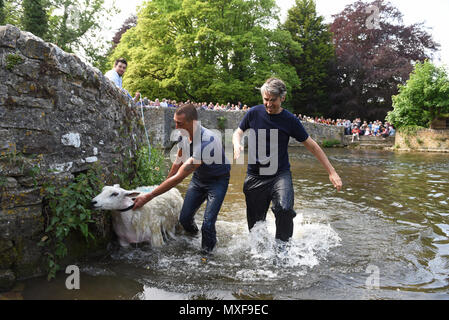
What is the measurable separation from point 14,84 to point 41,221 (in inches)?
61.5

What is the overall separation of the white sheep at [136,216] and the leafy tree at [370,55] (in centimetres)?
3861

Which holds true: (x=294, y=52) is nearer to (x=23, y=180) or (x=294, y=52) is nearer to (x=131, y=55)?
(x=131, y=55)

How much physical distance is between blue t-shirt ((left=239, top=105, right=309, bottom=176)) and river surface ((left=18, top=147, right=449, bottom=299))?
1013 millimetres

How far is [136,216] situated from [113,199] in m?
0.56

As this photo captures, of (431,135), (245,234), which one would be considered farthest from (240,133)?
(431,135)

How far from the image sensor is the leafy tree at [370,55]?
3988 centimetres

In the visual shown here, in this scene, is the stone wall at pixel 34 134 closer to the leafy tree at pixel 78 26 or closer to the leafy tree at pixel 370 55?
the leafy tree at pixel 78 26

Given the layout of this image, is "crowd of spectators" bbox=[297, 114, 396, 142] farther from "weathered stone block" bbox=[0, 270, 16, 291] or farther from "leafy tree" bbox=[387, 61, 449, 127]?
"weathered stone block" bbox=[0, 270, 16, 291]

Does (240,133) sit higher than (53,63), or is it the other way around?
(53,63)

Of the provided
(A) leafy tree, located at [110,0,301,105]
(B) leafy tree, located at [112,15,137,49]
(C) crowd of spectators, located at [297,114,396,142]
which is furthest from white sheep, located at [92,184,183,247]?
(B) leafy tree, located at [112,15,137,49]

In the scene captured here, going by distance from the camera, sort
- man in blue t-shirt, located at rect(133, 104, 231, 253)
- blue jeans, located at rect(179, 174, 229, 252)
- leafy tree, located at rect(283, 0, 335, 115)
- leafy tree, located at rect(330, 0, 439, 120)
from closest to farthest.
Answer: man in blue t-shirt, located at rect(133, 104, 231, 253)
blue jeans, located at rect(179, 174, 229, 252)
leafy tree, located at rect(330, 0, 439, 120)
leafy tree, located at rect(283, 0, 335, 115)

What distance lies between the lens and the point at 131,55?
3234cm

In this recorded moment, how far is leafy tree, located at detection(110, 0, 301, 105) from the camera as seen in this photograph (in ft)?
98.9

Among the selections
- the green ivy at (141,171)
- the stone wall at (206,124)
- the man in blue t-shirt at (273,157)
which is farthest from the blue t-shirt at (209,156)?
the stone wall at (206,124)
